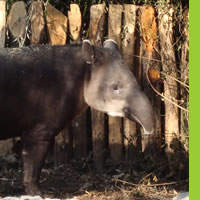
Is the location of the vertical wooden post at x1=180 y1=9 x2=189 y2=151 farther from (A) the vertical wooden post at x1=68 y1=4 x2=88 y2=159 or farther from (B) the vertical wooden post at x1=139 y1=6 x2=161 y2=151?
(A) the vertical wooden post at x1=68 y1=4 x2=88 y2=159

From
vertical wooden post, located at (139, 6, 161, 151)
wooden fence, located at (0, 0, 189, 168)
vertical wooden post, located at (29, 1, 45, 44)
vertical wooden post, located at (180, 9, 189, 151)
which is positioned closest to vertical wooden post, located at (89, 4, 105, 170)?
wooden fence, located at (0, 0, 189, 168)

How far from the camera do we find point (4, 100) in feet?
25.8

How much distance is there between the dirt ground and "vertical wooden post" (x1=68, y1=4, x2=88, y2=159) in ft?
0.63

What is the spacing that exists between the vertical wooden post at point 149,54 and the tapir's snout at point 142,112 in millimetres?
2067

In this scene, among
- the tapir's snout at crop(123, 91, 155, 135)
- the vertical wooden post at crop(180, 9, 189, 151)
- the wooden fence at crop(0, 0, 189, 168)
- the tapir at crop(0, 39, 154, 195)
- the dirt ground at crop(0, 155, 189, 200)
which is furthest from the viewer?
the wooden fence at crop(0, 0, 189, 168)

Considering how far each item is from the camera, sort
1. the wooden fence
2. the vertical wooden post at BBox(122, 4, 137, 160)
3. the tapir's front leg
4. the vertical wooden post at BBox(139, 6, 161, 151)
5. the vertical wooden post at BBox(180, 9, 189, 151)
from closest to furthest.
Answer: the tapir's front leg < the vertical wooden post at BBox(180, 9, 189, 151) < the wooden fence < the vertical wooden post at BBox(139, 6, 161, 151) < the vertical wooden post at BBox(122, 4, 137, 160)

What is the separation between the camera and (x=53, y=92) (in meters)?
7.97

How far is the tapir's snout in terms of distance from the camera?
779cm

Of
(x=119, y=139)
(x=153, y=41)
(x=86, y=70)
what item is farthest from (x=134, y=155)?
(x=86, y=70)

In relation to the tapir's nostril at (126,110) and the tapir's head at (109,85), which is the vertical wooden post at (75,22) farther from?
the tapir's nostril at (126,110)

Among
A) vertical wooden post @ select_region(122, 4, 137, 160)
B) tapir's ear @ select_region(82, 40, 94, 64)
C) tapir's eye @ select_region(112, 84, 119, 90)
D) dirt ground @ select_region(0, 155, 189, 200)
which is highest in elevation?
vertical wooden post @ select_region(122, 4, 137, 160)

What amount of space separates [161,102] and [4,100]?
3327 millimetres

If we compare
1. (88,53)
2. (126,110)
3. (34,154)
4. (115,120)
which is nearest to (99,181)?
(115,120)

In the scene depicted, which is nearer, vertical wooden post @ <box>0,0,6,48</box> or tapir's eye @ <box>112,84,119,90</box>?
tapir's eye @ <box>112,84,119,90</box>
